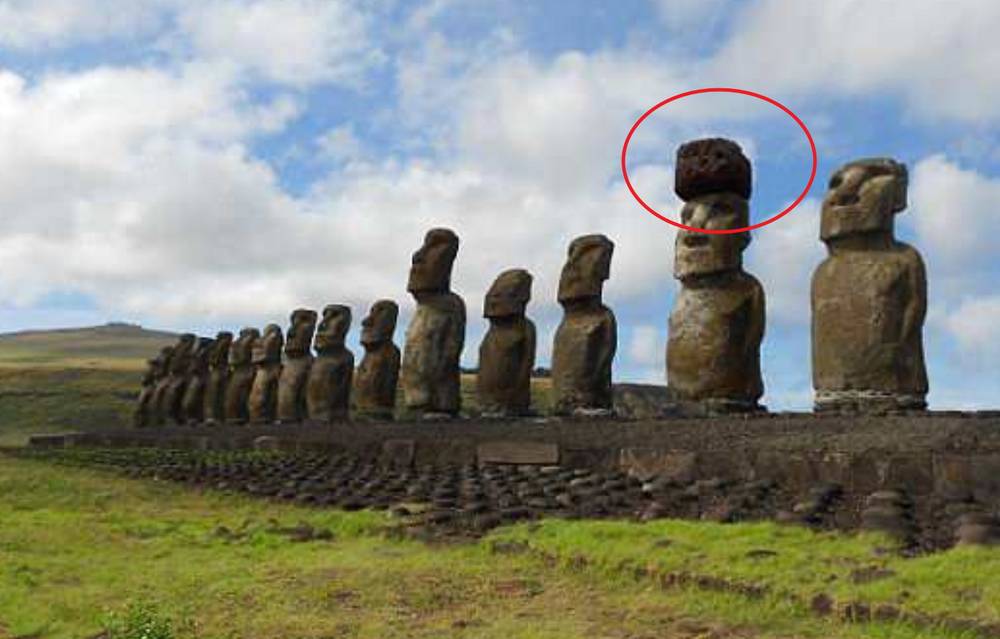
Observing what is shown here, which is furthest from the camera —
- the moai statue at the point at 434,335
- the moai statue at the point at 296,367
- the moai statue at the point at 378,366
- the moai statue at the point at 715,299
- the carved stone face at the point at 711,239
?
the moai statue at the point at 296,367

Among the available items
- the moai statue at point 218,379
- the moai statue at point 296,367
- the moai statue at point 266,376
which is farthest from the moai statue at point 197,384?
the moai statue at point 296,367

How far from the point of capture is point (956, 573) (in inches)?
Result: 200

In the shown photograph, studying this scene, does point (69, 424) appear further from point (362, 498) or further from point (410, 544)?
point (410, 544)

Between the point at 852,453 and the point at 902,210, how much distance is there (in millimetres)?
4655

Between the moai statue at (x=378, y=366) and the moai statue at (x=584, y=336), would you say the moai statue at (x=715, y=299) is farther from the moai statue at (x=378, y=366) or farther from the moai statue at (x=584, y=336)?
the moai statue at (x=378, y=366)

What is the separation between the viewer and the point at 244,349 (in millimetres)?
28031

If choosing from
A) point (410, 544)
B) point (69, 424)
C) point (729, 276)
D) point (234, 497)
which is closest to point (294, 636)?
point (410, 544)

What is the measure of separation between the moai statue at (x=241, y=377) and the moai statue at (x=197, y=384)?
1974 mm

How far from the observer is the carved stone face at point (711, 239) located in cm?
1302

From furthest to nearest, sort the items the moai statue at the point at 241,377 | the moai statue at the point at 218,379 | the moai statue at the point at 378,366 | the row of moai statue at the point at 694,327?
the moai statue at the point at 218,379, the moai statue at the point at 241,377, the moai statue at the point at 378,366, the row of moai statue at the point at 694,327

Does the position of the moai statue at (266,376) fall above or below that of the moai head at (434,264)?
below

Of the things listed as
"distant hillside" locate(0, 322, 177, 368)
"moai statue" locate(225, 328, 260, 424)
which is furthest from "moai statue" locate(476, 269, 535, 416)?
"distant hillside" locate(0, 322, 177, 368)

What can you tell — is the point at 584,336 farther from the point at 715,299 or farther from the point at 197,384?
the point at 197,384

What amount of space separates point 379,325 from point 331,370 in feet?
6.48
